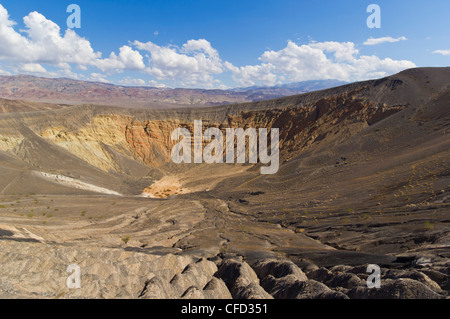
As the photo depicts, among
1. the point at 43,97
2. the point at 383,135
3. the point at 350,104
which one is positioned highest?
the point at 43,97

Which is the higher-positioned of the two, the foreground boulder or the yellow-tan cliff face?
the yellow-tan cliff face

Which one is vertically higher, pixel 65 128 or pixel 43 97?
pixel 43 97

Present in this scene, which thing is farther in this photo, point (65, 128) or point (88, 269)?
point (65, 128)

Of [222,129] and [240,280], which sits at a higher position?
[222,129]

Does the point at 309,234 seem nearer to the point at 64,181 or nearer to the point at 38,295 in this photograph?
the point at 38,295

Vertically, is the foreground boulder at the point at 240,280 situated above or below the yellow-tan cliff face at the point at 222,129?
below

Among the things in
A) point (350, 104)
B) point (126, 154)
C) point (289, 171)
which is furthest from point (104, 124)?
point (350, 104)

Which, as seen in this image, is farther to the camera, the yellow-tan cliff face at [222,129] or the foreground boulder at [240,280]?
the yellow-tan cliff face at [222,129]

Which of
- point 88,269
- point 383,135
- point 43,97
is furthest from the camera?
point 43,97

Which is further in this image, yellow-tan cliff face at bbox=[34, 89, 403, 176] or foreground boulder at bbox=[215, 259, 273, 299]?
yellow-tan cliff face at bbox=[34, 89, 403, 176]

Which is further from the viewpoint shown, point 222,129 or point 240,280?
point 222,129
